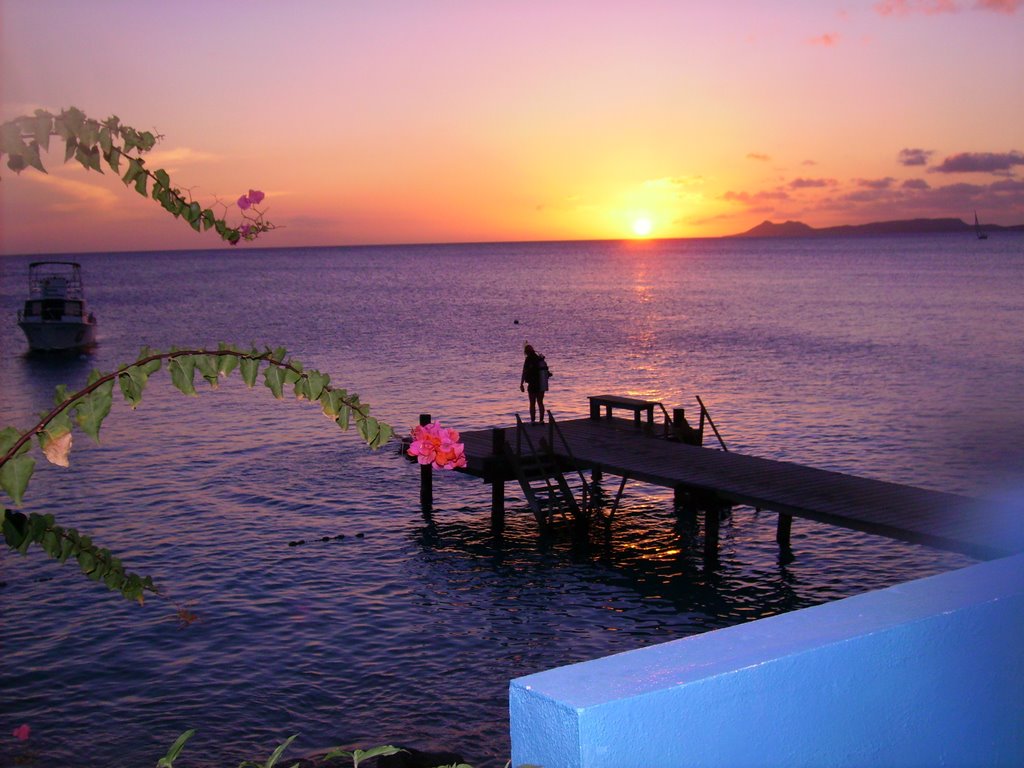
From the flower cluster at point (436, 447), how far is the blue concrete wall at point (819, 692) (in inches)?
37.9

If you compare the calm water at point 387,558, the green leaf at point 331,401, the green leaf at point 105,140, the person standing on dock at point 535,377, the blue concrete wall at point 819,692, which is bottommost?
the calm water at point 387,558

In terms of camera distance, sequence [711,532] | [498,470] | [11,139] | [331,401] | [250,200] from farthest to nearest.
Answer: [498,470] < [711,532] < [250,200] < [331,401] < [11,139]

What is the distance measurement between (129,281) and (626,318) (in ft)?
393

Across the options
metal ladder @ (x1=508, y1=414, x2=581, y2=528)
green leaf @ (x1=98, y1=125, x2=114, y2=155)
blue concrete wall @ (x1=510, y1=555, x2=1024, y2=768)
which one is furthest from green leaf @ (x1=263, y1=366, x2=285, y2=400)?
metal ladder @ (x1=508, y1=414, x2=581, y2=528)

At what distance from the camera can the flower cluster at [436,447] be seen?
143 inches

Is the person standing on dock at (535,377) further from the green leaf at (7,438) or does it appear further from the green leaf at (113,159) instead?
the green leaf at (7,438)

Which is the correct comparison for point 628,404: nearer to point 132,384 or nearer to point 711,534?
point 711,534

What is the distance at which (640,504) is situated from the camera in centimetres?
2416

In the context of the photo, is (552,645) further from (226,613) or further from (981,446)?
(981,446)

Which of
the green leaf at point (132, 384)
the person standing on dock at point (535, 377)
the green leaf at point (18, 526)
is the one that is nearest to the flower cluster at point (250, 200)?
the green leaf at point (132, 384)

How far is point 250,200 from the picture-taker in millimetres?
4043

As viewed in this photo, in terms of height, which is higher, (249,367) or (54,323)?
(249,367)

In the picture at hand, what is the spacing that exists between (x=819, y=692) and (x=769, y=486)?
15.4m

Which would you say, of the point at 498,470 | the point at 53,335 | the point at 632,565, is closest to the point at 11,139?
the point at 632,565
